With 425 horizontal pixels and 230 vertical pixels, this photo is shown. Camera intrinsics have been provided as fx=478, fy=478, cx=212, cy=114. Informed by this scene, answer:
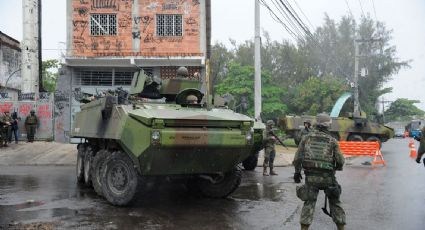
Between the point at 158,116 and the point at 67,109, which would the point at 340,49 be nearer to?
the point at 67,109

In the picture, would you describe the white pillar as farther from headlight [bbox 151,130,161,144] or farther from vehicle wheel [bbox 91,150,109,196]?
headlight [bbox 151,130,161,144]

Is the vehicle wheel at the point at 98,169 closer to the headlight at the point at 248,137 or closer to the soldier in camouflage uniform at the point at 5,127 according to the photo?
the headlight at the point at 248,137

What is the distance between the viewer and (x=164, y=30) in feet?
67.2

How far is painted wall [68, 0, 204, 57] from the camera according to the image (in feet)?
66.3

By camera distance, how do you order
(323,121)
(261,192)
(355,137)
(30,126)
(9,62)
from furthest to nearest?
(9,62) → (355,137) → (30,126) → (261,192) → (323,121)

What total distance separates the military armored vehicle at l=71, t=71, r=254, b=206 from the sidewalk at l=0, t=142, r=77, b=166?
7.14 meters

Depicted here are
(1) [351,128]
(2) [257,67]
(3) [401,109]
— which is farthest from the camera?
(3) [401,109]

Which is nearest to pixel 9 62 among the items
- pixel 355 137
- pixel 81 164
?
pixel 81 164

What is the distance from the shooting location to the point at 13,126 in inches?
695

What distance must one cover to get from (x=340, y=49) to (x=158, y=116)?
133ft

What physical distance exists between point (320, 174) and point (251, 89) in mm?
28577

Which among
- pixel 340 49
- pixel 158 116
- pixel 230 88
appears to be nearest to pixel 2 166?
pixel 158 116

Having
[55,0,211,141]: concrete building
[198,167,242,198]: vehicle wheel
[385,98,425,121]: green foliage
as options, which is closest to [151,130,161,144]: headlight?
[198,167,242,198]: vehicle wheel

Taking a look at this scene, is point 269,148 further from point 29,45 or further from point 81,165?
point 29,45
